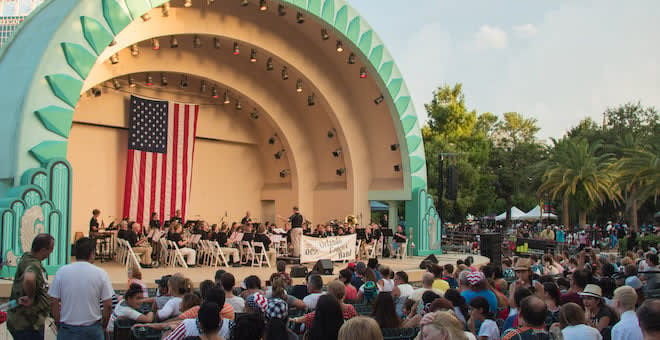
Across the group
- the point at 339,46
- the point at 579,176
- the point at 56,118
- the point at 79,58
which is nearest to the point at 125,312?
the point at 56,118

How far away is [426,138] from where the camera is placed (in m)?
43.3

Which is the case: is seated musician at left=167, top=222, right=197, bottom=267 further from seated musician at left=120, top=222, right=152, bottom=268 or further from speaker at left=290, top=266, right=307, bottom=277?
speaker at left=290, top=266, right=307, bottom=277

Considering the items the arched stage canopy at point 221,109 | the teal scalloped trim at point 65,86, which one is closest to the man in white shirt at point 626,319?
the arched stage canopy at point 221,109

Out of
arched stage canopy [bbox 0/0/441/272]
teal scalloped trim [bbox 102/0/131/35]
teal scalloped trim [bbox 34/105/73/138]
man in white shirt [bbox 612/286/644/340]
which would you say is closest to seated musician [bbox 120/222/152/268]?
arched stage canopy [bbox 0/0/441/272]

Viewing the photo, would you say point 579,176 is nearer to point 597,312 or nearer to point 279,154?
point 279,154

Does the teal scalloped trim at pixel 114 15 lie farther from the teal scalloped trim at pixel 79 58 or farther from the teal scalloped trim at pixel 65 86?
the teal scalloped trim at pixel 65 86

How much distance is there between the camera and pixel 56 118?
1391 centimetres

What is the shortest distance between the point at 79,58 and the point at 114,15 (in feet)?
4.54

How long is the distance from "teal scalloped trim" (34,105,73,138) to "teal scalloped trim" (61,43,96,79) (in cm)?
97

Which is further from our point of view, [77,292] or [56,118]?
[56,118]

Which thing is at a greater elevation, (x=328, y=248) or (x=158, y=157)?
(x=158, y=157)

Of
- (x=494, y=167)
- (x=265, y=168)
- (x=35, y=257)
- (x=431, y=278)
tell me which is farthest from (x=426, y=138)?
(x=35, y=257)

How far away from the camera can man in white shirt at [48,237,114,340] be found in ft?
16.1

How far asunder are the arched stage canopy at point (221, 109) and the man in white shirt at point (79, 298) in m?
8.56
